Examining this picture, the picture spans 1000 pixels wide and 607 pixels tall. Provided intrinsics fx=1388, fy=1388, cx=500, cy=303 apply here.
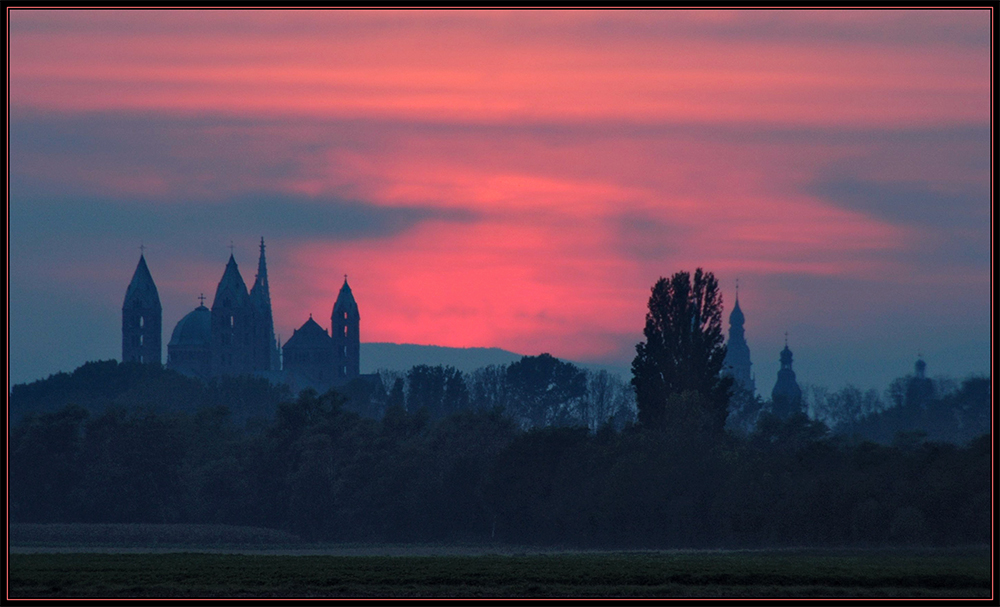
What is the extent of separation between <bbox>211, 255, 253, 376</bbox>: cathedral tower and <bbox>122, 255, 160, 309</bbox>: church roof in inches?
391

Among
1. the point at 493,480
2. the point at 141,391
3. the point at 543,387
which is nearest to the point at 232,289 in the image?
the point at 141,391

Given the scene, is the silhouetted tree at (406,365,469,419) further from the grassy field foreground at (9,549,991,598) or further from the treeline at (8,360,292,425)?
the grassy field foreground at (9,549,991,598)

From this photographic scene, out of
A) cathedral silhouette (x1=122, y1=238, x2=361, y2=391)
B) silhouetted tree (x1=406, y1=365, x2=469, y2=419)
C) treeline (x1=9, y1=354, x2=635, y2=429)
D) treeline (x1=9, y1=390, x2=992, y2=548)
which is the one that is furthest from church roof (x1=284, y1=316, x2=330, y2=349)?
treeline (x1=9, y1=390, x2=992, y2=548)

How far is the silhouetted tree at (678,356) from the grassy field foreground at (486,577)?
2758 centimetres

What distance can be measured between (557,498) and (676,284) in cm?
1343

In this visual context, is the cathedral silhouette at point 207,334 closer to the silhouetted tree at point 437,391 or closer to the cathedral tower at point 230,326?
the cathedral tower at point 230,326

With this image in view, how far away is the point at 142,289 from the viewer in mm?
187125

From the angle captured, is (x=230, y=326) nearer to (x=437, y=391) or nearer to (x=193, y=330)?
(x=193, y=330)

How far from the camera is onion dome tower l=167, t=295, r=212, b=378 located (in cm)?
18325

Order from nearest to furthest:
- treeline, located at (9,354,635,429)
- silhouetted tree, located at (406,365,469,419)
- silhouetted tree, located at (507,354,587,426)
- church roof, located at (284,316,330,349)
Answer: treeline, located at (9,354,635,429)
silhouetted tree, located at (406,365,469,419)
silhouetted tree, located at (507,354,587,426)
church roof, located at (284,316,330,349)

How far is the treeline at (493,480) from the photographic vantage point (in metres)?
51.7

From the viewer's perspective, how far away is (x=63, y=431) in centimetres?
7744

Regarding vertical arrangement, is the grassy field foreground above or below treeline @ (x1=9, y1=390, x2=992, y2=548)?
below

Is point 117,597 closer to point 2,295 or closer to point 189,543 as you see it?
point 2,295
